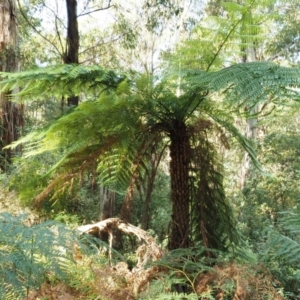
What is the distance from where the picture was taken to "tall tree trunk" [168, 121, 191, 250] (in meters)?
1.89

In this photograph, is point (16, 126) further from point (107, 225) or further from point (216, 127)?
point (216, 127)

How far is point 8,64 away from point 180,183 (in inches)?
162

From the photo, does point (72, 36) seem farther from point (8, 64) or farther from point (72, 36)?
point (8, 64)

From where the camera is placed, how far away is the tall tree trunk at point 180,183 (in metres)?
1.89

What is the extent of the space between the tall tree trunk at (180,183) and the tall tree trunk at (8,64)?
358cm

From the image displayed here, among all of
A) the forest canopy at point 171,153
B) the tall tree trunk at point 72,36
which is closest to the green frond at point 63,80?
the forest canopy at point 171,153

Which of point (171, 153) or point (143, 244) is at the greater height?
point (171, 153)

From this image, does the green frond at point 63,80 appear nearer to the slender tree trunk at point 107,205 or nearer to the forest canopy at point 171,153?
the forest canopy at point 171,153

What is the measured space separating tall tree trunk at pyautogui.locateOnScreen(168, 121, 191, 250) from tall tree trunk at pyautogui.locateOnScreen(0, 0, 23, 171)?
358 cm

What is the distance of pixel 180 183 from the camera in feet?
6.23

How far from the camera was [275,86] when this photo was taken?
1466 millimetres

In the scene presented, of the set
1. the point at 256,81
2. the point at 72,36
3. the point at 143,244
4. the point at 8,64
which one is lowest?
the point at 143,244

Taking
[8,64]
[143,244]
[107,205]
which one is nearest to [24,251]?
[143,244]

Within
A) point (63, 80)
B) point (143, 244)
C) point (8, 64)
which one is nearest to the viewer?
point (143, 244)
